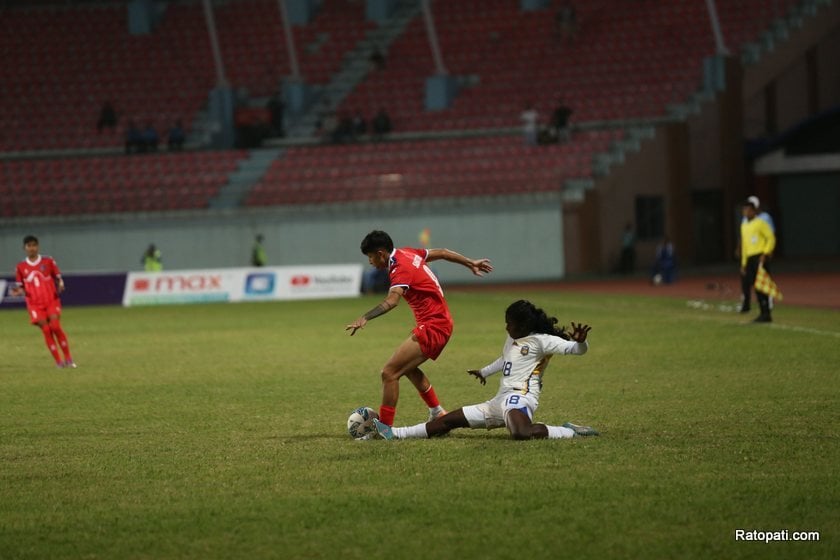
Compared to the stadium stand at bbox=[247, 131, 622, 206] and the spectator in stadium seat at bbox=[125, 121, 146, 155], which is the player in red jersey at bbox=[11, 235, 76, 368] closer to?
the stadium stand at bbox=[247, 131, 622, 206]

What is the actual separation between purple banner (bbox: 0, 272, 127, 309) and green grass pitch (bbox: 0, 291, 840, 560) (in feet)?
60.7

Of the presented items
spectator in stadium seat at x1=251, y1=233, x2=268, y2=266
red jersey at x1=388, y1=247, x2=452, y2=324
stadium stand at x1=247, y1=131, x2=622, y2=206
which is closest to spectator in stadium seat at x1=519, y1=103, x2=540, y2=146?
stadium stand at x1=247, y1=131, x2=622, y2=206

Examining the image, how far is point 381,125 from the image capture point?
48.8 metres

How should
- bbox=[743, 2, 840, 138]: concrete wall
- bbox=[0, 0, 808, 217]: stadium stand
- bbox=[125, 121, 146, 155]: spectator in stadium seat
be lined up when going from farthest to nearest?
1. bbox=[125, 121, 146, 155]: spectator in stadium seat
2. bbox=[743, 2, 840, 138]: concrete wall
3. bbox=[0, 0, 808, 217]: stadium stand

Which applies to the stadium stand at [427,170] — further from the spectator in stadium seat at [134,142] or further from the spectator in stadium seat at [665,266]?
the spectator in stadium seat at [665,266]

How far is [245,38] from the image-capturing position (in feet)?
184

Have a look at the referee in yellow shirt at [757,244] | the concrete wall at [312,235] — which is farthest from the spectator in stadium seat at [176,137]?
the referee in yellow shirt at [757,244]

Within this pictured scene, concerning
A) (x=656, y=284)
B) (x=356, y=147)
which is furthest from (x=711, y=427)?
(x=356, y=147)

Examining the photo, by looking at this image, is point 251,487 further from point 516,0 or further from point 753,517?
point 516,0

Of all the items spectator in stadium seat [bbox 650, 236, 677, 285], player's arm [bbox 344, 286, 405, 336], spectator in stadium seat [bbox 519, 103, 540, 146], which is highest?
spectator in stadium seat [bbox 519, 103, 540, 146]

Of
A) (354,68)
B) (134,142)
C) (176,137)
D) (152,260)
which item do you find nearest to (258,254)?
(152,260)

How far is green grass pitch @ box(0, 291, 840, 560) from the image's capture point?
8078 millimetres

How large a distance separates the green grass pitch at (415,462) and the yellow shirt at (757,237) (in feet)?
13.3

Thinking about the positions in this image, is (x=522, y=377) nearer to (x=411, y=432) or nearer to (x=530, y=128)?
(x=411, y=432)
